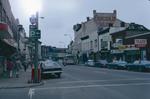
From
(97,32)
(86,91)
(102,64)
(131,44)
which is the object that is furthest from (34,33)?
(97,32)

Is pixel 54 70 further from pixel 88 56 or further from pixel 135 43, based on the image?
pixel 88 56

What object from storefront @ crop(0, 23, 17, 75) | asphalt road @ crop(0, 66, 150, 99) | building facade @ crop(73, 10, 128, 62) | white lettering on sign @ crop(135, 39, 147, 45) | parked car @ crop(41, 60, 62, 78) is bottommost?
asphalt road @ crop(0, 66, 150, 99)

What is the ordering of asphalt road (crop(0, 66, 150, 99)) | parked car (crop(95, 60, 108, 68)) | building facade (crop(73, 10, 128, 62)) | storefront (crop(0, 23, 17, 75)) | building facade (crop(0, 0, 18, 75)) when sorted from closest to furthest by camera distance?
asphalt road (crop(0, 66, 150, 99))
storefront (crop(0, 23, 17, 75))
building facade (crop(0, 0, 18, 75))
parked car (crop(95, 60, 108, 68))
building facade (crop(73, 10, 128, 62))

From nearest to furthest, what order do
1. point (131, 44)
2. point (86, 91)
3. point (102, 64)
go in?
point (86, 91) → point (131, 44) → point (102, 64)

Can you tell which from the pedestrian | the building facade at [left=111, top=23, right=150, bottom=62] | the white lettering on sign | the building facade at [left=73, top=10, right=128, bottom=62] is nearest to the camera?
the pedestrian

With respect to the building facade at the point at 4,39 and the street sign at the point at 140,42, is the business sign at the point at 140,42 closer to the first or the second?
the street sign at the point at 140,42

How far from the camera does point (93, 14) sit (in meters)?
118

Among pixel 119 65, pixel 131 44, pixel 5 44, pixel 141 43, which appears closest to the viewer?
pixel 5 44

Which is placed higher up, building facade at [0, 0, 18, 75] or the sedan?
building facade at [0, 0, 18, 75]

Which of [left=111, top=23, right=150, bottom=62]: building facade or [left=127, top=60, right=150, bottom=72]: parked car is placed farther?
[left=111, top=23, right=150, bottom=62]: building facade

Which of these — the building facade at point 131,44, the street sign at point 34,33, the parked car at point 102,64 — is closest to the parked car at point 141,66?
the building facade at point 131,44

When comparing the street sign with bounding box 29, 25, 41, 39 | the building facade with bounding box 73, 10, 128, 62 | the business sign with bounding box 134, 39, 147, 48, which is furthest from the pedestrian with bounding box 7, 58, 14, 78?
the building facade with bounding box 73, 10, 128, 62

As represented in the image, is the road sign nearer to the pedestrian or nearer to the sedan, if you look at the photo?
the pedestrian

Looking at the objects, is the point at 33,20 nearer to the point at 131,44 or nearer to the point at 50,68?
the point at 50,68
